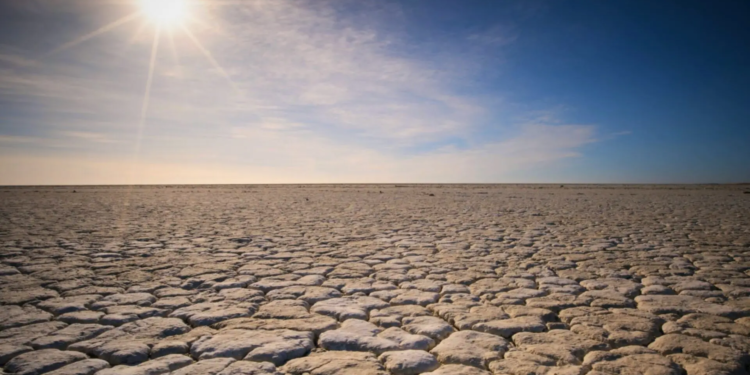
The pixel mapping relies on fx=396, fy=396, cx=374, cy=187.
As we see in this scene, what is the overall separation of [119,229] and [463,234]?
612cm

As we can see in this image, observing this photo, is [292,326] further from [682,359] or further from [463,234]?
[463,234]

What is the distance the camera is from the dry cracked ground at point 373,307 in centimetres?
205

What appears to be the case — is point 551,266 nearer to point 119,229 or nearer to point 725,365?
point 725,365

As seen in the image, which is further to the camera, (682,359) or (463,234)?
(463,234)

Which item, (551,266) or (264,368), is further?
(551,266)

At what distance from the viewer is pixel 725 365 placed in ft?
6.52

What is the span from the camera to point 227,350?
7.06 ft

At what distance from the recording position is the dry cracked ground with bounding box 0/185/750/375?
6.73 feet

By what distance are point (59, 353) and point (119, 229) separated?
5776 mm

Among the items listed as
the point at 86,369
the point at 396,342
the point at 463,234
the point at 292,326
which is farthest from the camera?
the point at 463,234

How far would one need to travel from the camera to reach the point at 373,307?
2.91m

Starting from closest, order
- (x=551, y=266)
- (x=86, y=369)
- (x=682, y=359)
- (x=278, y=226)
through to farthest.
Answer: (x=86, y=369) < (x=682, y=359) < (x=551, y=266) < (x=278, y=226)

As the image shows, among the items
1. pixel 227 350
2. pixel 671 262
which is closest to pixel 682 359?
pixel 227 350

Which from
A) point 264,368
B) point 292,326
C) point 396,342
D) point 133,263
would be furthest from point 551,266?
point 133,263
